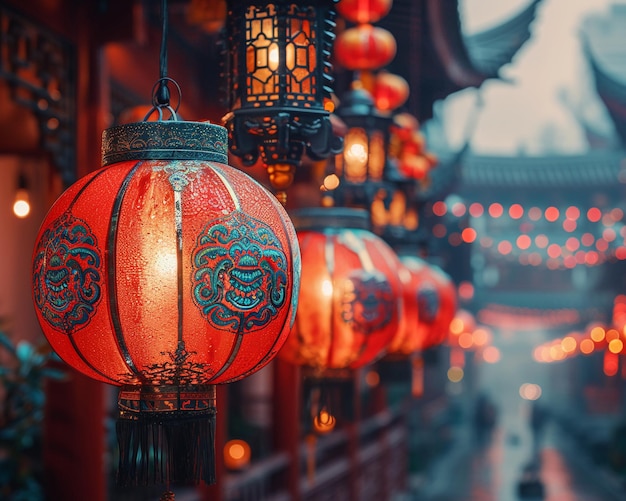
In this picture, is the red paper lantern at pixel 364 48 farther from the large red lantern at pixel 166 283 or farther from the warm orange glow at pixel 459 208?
the warm orange glow at pixel 459 208

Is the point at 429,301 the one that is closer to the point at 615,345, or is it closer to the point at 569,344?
the point at 615,345

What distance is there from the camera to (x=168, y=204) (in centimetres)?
228

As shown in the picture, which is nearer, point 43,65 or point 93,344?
point 93,344

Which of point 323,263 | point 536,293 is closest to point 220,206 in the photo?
point 323,263

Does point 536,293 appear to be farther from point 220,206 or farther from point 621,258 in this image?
point 220,206

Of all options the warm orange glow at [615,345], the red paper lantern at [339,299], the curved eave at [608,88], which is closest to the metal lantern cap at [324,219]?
the red paper lantern at [339,299]

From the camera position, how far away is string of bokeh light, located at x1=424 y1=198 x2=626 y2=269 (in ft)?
90.5

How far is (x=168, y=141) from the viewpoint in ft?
7.87

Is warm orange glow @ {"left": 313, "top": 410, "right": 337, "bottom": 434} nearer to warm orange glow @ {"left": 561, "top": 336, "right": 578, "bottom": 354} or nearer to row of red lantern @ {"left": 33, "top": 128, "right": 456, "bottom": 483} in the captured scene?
row of red lantern @ {"left": 33, "top": 128, "right": 456, "bottom": 483}

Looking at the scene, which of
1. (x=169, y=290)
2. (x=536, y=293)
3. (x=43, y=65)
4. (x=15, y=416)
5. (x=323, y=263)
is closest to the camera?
(x=169, y=290)

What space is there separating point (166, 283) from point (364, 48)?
4424mm

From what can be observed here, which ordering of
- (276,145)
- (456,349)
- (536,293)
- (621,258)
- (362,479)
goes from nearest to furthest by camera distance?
(276,145), (362,479), (621,258), (536,293), (456,349)

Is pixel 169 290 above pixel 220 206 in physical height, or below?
below

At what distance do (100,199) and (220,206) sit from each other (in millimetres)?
272
